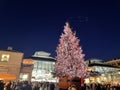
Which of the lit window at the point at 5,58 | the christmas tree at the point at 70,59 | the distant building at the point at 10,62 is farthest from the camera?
the lit window at the point at 5,58

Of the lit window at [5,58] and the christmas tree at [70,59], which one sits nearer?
the christmas tree at [70,59]

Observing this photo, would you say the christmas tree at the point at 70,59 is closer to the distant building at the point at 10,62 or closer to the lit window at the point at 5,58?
the distant building at the point at 10,62

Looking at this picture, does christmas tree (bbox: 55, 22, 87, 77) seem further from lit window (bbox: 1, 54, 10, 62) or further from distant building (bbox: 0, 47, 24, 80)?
lit window (bbox: 1, 54, 10, 62)

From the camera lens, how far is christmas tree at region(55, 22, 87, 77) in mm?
29153

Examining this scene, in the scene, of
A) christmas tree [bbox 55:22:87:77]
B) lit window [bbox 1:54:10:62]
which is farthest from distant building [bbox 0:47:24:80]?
christmas tree [bbox 55:22:87:77]

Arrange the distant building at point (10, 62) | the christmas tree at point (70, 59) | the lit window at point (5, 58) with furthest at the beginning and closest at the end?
the lit window at point (5, 58)
the distant building at point (10, 62)
the christmas tree at point (70, 59)

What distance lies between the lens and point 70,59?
29188 millimetres

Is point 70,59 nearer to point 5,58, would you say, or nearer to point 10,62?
point 10,62

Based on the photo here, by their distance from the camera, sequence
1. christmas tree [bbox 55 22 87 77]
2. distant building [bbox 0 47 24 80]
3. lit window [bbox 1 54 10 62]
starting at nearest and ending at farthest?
christmas tree [bbox 55 22 87 77] → distant building [bbox 0 47 24 80] → lit window [bbox 1 54 10 62]

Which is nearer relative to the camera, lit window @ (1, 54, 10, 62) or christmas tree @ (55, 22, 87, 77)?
christmas tree @ (55, 22, 87, 77)

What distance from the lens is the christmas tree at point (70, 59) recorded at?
29153mm

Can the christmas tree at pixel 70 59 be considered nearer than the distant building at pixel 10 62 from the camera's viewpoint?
Yes

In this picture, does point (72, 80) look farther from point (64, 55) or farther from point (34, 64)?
point (34, 64)

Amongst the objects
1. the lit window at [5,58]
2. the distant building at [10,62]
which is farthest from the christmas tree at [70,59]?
the lit window at [5,58]
